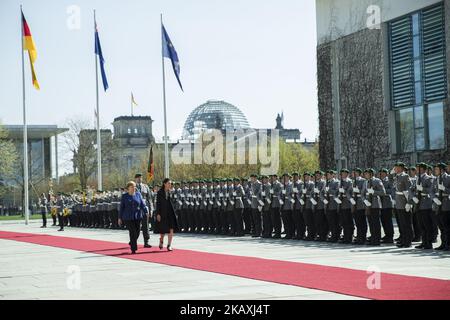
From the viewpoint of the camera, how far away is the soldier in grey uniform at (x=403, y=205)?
19413 mm

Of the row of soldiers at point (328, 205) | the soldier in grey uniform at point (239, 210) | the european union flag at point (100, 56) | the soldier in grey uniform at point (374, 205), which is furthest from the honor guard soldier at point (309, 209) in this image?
the european union flag at point (100, 56)

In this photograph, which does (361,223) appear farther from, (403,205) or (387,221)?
(403,205)

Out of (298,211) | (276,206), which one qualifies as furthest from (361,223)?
(276,206)

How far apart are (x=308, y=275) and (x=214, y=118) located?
110650mm

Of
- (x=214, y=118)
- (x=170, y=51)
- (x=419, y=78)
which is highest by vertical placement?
(x=214, y=118)

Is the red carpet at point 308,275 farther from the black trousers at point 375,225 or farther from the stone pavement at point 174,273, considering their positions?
the black trousers at point 375,225

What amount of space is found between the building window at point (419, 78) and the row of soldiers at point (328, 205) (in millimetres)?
12890

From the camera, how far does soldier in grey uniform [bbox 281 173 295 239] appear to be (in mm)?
24161

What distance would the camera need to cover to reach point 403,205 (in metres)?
19.6

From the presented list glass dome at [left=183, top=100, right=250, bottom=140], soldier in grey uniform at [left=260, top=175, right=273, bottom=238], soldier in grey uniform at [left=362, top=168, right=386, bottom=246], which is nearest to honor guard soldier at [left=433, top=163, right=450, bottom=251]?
soldier in grey uniform at [left=362, top=168, right=386, bottom=246]

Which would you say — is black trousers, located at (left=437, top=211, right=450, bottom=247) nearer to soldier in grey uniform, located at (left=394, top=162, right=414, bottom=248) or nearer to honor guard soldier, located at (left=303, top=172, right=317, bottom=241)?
soldier in grey uniform, located at (left=394, top=162, right=414, bottom=248)

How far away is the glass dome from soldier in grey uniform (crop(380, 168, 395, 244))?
97443 mm
